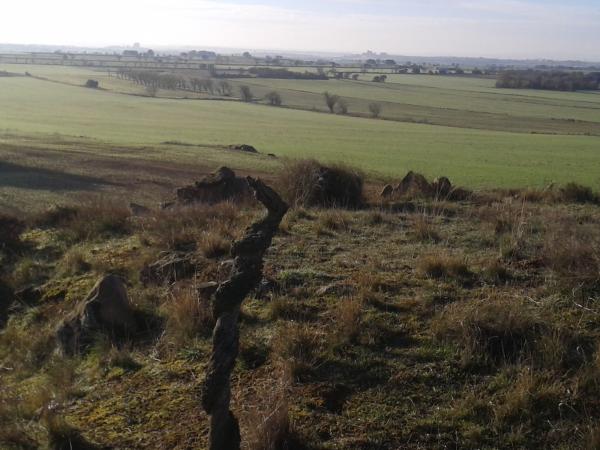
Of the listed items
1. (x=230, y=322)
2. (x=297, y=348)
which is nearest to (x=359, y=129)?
(x=297, y=348)

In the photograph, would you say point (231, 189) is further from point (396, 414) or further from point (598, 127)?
point (598, 127)

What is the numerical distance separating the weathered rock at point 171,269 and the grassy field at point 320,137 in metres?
26.3

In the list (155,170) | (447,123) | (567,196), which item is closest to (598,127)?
(447,123)

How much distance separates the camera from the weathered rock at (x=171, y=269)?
8.51m

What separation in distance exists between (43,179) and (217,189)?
15490mm

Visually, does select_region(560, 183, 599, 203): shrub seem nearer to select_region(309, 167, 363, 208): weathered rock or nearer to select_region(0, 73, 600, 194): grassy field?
select_region(309, 167, 363, 208): weathered rock

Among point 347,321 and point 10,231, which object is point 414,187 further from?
point 347,321

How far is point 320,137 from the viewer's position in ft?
186

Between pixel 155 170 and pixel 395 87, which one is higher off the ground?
pixel 395 87

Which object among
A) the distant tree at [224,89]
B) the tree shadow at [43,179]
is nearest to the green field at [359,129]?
the tree shadow at [43,179]

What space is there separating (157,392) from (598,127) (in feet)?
258

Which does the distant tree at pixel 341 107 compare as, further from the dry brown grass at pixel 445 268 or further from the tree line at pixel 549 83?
the dry brown grass at pixel 445 268

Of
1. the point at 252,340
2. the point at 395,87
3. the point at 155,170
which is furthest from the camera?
the point at 395,87

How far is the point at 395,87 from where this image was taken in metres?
132
